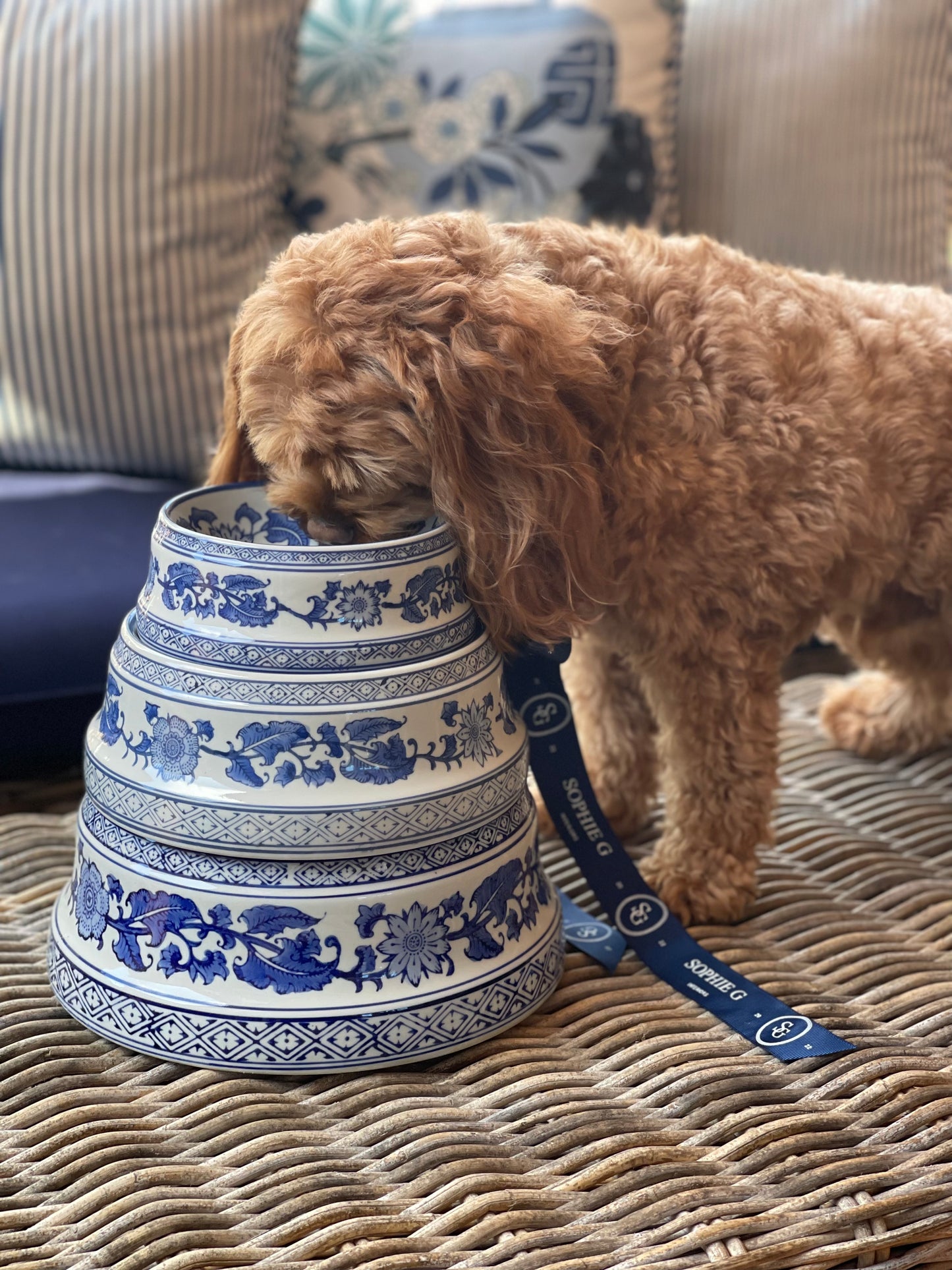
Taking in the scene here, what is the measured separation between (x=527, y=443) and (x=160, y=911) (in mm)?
585

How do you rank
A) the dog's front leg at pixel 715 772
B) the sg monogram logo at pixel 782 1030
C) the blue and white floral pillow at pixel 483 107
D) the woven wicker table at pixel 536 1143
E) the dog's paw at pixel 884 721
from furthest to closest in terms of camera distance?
the blue and white floral pillow at pixel 483 107
the dog's paw at pixel 884 721
the dog's front leg at pixel 715 772
the sg monogram logo at pixel 782 1030
the woven wicker table at pixel 536 1143

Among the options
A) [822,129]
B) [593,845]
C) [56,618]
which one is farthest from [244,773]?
[822,129]

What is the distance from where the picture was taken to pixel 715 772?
1.65 m

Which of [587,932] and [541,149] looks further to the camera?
[541,149]

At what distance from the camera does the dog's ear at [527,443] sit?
132 centimetres

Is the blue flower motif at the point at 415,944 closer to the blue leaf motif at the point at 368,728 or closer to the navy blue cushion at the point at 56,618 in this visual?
the blue leaf motif at the point at 368,728

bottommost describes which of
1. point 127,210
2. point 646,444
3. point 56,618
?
point 56,618

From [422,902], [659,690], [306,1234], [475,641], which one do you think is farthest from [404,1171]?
[659,690]

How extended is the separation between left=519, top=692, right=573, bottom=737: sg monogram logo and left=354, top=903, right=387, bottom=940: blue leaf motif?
370 mm

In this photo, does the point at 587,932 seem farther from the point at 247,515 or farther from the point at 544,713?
the point at 247,515

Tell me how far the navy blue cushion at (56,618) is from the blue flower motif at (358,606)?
72 cm

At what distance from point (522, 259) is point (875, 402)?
1.58 feet

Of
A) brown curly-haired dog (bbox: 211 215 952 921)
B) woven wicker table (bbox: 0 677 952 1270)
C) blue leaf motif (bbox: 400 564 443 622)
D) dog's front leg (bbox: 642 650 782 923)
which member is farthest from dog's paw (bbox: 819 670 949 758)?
blue leaf motif (bbox: 400 564 443 622)

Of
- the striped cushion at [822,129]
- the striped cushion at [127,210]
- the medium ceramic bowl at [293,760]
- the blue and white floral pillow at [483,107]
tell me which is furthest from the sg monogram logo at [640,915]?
the striped cushion at [822,129]
